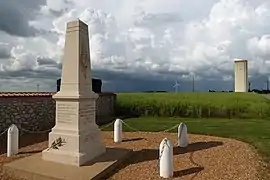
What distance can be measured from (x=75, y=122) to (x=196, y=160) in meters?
3.09

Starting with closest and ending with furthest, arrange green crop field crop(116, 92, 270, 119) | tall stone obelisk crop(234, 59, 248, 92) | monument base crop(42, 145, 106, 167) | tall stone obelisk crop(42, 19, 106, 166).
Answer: monument base crop(42, 145, 106, 167) < tall stone obelisk crop(42, 19, 106, 166) < green crop field crop(116, 92, 270, 119) < tall stone obelisk crop(234, 59, 248, 92)

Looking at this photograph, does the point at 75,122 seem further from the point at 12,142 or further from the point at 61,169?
the point at 12,142

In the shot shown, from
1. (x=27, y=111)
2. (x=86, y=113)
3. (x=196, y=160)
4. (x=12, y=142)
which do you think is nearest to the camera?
(x=86, y=113)

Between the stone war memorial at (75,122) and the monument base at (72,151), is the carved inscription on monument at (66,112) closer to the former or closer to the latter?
the stone war memorial at (75,122)

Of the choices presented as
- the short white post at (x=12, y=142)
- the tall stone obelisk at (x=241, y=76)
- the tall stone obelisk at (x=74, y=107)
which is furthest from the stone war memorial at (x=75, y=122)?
the tall stone obelisk at (x=241, y=76)

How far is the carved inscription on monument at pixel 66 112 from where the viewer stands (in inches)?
280

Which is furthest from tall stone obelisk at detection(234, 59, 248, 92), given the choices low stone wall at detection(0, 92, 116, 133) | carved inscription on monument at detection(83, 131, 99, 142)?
carved inscription on monument at detection(83, 131, 99, 142)

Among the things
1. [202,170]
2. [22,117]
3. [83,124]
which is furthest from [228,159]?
[22,117]

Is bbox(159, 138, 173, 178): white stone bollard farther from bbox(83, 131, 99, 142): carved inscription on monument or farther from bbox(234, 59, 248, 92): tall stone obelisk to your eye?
bbox(234, 59, 248, 92): tall stone obelisk

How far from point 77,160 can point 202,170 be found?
9.06 feet

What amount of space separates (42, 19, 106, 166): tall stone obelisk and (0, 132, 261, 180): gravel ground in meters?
1.06

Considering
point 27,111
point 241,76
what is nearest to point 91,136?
point 27,111

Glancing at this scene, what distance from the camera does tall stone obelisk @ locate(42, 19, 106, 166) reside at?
701 centimetres

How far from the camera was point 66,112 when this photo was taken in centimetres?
723
